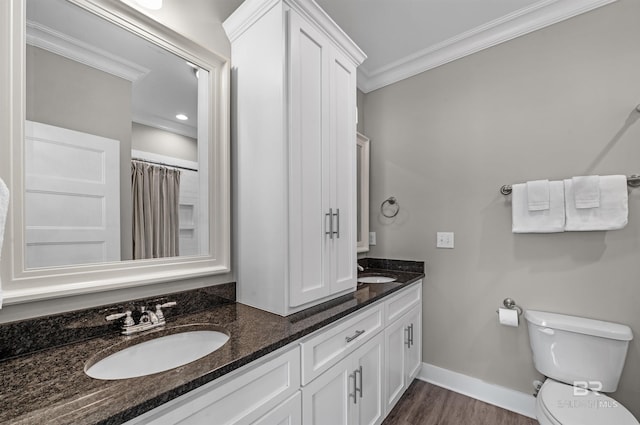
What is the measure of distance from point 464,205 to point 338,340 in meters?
1.45

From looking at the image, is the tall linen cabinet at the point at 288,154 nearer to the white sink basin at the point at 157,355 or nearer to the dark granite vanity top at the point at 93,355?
the dark granite vanity top at the point at 93,355

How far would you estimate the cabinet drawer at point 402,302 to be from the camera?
174cm

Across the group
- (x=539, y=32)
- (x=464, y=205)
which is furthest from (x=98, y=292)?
(x=539, y=32)

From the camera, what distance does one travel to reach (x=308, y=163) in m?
1.36

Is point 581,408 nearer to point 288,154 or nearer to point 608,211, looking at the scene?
point 608,211

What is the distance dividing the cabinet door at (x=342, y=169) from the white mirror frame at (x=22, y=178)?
1.81ft

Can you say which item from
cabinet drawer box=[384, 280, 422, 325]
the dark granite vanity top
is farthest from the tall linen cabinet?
cabinet drawer box=[384, 280, 422, 325]

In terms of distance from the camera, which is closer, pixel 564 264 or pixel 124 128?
pixel 124 128

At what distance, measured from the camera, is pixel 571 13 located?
176 cm


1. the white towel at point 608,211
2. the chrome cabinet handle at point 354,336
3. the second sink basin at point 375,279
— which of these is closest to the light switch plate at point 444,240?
the second sink basin at point 375,279

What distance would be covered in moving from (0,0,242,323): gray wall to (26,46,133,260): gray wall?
0.08 metres

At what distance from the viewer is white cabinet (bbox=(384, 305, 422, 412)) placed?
174 cm

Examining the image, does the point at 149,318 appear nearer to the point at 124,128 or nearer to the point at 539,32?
the point at 124,128

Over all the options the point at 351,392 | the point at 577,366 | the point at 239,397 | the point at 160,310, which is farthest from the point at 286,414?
the point at 577,366
